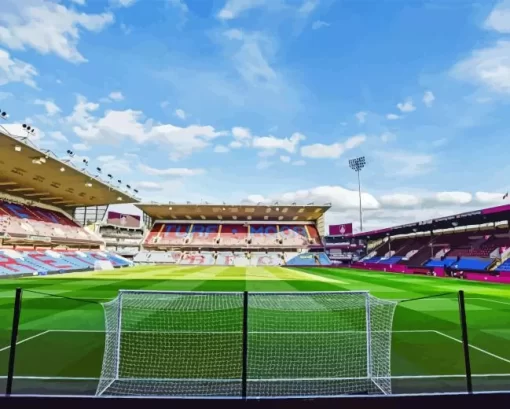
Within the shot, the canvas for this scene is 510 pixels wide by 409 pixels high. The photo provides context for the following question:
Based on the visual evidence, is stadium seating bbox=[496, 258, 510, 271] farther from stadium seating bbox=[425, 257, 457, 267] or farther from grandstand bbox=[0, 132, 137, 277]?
grandstand bbox=[0, 132, 137, 277]

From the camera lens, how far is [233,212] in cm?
5656

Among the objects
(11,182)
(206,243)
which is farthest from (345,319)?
(206,243)

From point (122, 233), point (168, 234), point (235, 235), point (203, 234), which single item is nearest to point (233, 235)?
point (235, 235)

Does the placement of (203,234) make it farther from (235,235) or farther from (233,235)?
(235,235)

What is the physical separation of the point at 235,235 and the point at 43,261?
3329 centimetres

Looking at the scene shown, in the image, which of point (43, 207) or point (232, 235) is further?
point (232, 235)

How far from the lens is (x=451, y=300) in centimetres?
1558

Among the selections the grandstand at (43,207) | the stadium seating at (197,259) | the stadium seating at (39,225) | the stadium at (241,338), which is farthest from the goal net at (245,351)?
the stadium seating at (197,259)

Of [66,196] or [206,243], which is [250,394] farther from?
[206,243]

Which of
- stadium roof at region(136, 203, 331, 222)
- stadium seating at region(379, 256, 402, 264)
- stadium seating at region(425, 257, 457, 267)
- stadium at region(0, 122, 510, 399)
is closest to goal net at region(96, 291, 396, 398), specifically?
stadium at region(0, 122, 510, 399)

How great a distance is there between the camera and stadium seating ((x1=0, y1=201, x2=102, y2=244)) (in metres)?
32.6

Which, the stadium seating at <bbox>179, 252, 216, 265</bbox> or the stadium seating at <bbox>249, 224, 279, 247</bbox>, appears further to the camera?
the stadium seating at <bbox>249, 224, 279, 247</bbox>

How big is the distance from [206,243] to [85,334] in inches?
1961

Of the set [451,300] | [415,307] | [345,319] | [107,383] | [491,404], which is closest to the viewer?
[491,404]
